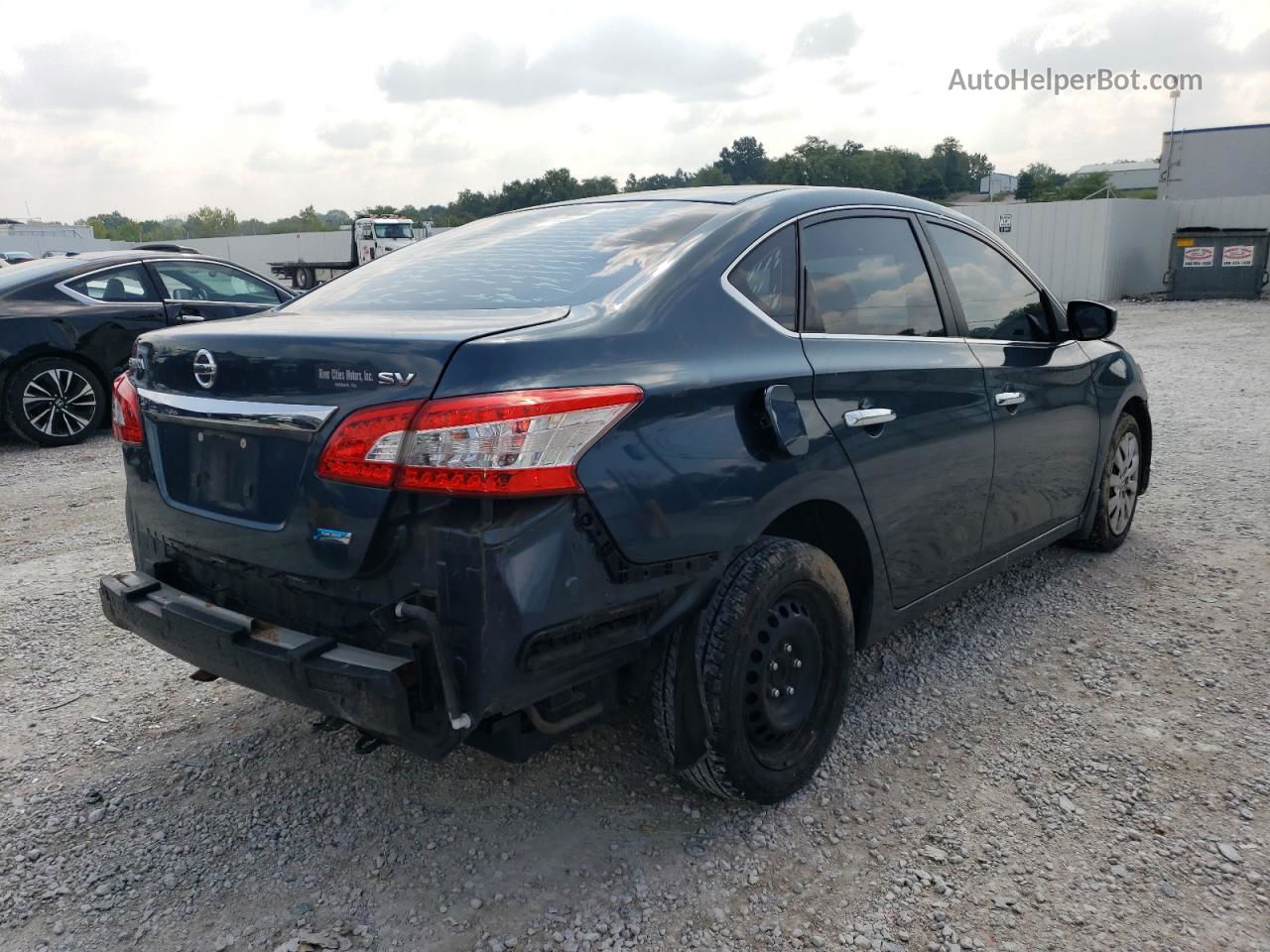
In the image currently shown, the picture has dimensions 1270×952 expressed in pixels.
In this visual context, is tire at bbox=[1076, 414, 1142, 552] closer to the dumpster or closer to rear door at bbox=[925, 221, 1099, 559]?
rear door at bbox=[925, 221, 1099, 559]

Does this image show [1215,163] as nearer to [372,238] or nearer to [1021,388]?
[372,238]

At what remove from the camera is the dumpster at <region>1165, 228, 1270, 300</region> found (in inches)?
851

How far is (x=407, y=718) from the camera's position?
2104mm

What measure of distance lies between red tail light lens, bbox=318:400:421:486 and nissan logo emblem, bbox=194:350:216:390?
1.57ft

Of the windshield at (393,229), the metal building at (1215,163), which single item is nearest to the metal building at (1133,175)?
the metal building at (1215,163)

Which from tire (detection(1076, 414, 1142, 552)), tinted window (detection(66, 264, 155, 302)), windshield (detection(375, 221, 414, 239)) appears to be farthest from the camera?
windshield (detection(375, 221, 414, 239))

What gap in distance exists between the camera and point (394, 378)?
2.14 meters

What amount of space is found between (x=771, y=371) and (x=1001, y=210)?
24426 mm

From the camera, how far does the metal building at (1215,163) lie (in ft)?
91.2

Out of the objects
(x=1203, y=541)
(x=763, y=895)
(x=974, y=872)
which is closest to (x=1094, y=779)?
(x=974, y=872)

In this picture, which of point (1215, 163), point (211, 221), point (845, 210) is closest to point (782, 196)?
point (845, 210)

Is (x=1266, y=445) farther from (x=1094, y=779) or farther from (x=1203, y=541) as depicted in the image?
(x=1094, y=779)

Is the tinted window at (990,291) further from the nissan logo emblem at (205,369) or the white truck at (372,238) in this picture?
the white truck at (372,238)

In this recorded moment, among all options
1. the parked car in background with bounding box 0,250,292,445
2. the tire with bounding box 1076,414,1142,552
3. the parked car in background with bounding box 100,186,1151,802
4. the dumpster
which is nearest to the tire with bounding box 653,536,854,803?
the parked car in background with bounding box 100,186,1151,802
